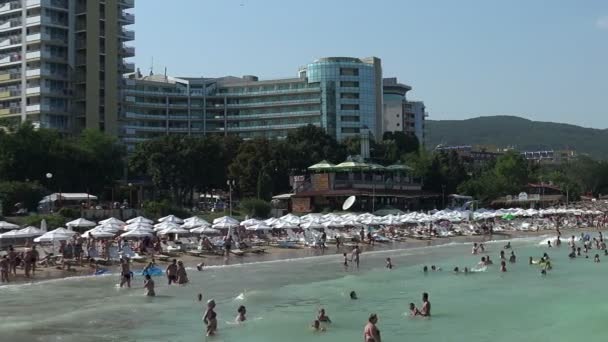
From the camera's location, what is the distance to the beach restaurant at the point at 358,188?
79750 millimetres

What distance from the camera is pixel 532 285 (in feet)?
115

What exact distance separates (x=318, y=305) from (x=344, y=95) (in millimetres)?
103359

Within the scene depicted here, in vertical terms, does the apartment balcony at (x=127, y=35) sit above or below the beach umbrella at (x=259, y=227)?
above

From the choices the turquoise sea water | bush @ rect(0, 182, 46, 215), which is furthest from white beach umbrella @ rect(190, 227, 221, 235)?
bush @ rect(0, 182, 46, 215)

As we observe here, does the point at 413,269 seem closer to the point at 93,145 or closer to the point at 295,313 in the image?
the point at 295,313

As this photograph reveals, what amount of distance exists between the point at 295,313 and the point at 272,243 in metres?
24.3

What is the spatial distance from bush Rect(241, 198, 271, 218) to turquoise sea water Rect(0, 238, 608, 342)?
79.1 feet

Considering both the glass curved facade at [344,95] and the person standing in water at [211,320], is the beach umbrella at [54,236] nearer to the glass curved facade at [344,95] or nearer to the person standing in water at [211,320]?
the person standing in water at [211,320]

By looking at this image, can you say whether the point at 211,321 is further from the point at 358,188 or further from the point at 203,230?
the point at 358,188

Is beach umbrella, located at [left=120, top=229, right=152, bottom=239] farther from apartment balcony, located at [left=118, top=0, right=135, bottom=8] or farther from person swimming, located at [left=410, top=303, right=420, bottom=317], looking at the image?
apartment balcony, located at [left=118, top=0, right=135, bottom=8]

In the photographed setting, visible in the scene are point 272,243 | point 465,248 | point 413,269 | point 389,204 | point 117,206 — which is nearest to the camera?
point 413,269

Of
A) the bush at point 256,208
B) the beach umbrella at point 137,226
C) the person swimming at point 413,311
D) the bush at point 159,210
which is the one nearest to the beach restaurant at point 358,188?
the bush at point 256,208

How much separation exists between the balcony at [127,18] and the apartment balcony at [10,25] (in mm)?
12545

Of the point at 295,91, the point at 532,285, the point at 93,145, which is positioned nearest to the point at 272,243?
the point at 532,285
